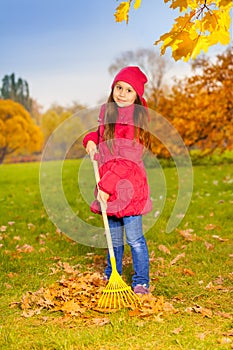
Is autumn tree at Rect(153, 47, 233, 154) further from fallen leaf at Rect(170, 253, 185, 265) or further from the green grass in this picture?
fallen leaf at Rect(170, 253, 185, 265)

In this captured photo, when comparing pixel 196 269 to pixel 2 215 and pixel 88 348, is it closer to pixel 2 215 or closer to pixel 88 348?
pixel 88 348

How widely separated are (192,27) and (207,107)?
1262cm

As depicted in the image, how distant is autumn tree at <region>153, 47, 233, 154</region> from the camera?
15562mm

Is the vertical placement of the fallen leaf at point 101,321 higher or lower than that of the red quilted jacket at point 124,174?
lower

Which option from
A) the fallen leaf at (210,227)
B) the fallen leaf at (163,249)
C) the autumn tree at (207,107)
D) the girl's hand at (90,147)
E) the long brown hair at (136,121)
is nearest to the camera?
the long brown hair at (136,121)

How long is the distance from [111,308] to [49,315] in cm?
46

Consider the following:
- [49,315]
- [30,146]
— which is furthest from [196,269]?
[30,146]

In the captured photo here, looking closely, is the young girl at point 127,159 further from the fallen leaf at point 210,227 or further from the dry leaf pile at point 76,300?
the fallen leaf at point 210,227

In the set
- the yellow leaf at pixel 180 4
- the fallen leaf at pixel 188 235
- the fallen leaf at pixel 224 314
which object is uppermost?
the yellow leaf at pixel 180 4

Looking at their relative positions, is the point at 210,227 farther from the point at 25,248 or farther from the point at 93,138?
the point at 93,138

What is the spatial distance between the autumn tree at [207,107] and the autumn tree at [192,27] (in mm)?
12303

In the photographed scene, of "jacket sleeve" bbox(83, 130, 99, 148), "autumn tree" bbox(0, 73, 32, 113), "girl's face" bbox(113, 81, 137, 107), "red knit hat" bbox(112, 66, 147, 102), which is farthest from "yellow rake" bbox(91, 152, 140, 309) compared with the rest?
"autumn tree" bbox(0, 73, 32, 113)

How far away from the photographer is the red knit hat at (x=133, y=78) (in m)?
3.92

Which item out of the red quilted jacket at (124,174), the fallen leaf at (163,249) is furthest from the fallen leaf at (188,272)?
the red quilted jacket at (124,174)
